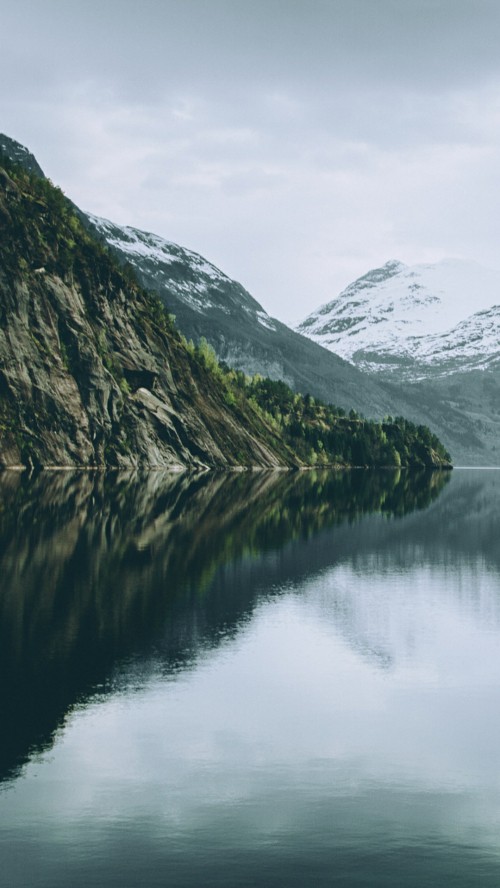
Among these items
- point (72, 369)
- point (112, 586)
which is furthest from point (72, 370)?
point (112, 586)

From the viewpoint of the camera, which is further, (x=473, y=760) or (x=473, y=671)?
(x=473, y=671)

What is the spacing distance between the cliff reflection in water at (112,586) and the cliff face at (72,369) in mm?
82505

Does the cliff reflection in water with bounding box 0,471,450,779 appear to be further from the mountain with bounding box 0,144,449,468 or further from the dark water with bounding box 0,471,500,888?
the mountain with bounding box 0,144,449,468

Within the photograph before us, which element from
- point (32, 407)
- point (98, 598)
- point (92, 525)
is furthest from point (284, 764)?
point (32, 407)

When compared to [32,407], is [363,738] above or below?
below

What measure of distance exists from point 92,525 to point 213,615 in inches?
1086

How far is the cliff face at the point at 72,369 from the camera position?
157 m

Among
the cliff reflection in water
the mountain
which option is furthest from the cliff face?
the cliff reflection in water

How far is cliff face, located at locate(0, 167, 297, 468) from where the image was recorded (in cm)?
15688

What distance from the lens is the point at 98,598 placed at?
31.5 metres

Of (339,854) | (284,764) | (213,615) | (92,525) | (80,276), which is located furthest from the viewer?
(80,276)

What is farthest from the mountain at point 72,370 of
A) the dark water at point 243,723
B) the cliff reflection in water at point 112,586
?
the dark water at point 243,723

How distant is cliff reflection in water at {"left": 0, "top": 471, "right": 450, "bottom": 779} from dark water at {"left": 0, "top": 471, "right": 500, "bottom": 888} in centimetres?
13

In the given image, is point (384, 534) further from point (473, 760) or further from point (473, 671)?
point (473, 760)
